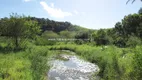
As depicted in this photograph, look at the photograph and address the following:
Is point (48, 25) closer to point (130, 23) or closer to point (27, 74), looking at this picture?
point (130, 23)

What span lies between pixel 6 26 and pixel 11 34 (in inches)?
68.8

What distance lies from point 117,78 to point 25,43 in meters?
30.0

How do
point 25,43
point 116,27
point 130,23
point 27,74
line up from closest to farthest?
point 27,74 → point 25,43 → point 130,23 → point 116,27

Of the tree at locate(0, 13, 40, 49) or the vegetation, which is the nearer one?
the vegetation

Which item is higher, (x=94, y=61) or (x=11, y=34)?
(x=11, y=34)

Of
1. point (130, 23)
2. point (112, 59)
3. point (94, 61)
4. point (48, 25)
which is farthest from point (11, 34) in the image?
point (48, 25)

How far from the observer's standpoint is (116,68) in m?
18.8

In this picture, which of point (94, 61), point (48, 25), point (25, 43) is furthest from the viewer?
point (48, 25)

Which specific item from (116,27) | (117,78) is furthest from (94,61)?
(116,27)

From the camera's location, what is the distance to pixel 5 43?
1836 inches

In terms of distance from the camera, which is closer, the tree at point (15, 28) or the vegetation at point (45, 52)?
the vegetation at point (45, 52)

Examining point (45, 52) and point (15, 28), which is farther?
point (15, 28)

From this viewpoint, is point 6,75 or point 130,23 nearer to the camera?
point 6,75

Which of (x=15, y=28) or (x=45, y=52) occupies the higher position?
(x=15, y=28)
